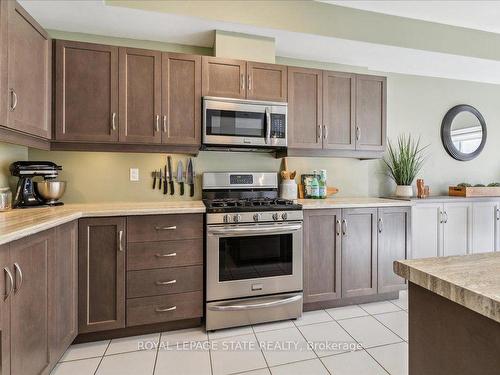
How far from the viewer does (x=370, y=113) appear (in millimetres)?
2938

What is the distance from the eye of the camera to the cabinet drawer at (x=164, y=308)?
6.84ft

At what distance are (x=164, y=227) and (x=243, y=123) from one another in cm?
111

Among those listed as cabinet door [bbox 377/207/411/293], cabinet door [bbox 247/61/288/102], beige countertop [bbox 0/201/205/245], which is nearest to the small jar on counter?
beige countertop [bbox 0/201/205/245]

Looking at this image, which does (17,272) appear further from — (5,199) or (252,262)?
(252,262)

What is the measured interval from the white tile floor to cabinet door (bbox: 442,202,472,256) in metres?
1.31

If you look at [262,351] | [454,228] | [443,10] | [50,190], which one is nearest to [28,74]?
[50,190]

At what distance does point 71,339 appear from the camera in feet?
6.21

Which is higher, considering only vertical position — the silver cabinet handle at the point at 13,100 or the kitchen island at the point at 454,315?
the silver cabinet handle at the point at 13,100

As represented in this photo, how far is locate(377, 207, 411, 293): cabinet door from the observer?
266cm

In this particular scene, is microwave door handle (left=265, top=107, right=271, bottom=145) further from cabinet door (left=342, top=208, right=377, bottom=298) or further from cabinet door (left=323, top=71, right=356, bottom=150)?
cabinet door (left=342, top=208, right=377, bottom=298)

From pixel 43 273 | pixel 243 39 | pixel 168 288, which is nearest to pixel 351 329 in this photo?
pixel 168 288

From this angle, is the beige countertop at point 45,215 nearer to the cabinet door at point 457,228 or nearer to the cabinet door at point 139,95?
the cabinet door at point 139,95

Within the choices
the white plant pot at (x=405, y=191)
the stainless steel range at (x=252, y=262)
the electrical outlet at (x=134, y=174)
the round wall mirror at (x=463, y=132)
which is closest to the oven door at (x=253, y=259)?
the stainless steel range at (x=252, y=262)

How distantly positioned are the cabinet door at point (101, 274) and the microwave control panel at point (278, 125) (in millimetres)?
1454
